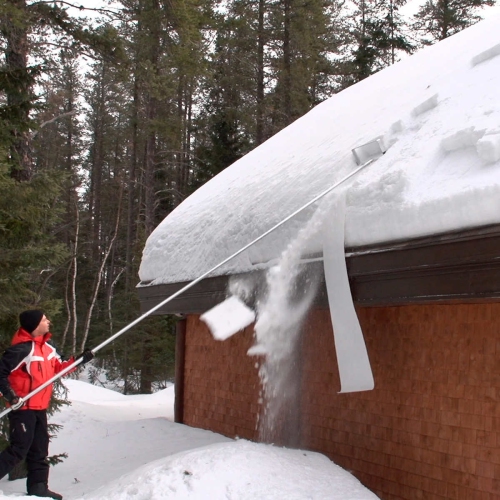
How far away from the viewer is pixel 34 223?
6.45m

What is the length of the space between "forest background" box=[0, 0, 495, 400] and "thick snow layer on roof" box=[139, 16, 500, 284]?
5.19 ft

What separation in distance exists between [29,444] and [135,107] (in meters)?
18.1

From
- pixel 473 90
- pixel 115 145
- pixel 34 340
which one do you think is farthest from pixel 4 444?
pixel 115 145

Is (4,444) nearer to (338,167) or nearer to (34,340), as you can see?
(34,340)

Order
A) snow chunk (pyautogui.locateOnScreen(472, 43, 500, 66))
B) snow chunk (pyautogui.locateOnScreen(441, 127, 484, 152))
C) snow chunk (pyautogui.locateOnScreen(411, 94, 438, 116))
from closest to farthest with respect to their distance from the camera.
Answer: snow chunk (pyautogui.locateOnScreen(441, 127, 484, 152)) → snow chunk (pyautogui.locateOnScreen(411, 94, 438, 116)) → snow chunk (pyautogui.locateOnScreen(472, 43, 500, 66))

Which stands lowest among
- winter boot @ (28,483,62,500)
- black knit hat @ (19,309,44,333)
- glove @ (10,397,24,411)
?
winter boot @ (28,483,62,500)

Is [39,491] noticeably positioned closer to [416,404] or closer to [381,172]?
[416,404]

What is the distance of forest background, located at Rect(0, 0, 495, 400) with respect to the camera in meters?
6.72

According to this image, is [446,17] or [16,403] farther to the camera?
[446,17]

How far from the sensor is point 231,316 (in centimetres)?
581

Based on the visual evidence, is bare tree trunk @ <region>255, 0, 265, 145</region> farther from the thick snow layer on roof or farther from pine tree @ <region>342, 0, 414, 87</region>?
the thick snow layer on roof

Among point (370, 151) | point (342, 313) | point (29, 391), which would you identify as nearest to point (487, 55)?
point (370, 151)

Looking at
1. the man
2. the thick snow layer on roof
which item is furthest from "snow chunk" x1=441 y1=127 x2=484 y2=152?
the man

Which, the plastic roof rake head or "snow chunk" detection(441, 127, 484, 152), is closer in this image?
"snow chunk" detection(441, 127, 484, 152)
